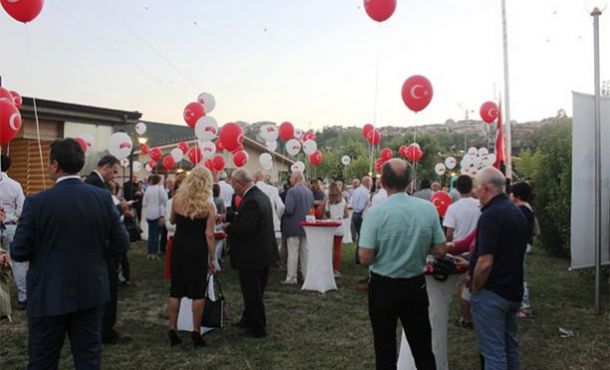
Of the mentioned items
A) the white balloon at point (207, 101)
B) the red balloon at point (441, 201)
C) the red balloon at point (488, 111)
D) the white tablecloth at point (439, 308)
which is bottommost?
the white tablecloth at point (439, 308)

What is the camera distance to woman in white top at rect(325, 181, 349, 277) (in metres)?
8.98

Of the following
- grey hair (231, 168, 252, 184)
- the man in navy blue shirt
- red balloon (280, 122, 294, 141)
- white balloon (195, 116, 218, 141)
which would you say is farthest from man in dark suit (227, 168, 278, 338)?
red balloon (280, 122, 294, 141)

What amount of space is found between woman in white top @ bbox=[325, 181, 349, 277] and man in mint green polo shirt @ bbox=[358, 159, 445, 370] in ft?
18.3

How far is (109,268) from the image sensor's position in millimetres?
5012

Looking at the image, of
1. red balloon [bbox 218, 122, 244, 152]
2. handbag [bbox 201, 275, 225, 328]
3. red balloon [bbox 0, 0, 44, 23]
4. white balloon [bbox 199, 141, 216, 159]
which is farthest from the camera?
white balloon [bbox 199, 141, 216, 159]

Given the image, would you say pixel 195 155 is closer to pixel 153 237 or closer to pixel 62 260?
pixel 153 237

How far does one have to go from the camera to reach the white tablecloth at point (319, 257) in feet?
24.8

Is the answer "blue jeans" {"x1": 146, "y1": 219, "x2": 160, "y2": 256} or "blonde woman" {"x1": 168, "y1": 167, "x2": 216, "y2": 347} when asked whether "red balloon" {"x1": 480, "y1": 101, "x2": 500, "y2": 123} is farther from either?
"blonde woman" {"x1": 168, "y1": 167, "x2": 216, "y2": 347}

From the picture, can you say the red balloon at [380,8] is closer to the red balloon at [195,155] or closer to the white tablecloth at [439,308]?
the white tablecloth at [439,308]

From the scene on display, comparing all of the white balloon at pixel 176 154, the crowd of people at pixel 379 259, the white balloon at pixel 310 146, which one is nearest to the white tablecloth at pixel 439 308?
the crowd of people at pixel 379 259

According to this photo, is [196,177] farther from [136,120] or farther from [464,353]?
[136,120]

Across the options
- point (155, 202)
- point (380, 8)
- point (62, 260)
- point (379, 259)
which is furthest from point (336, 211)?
point (62, 260)

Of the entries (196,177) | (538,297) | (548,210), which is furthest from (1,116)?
(548,210)

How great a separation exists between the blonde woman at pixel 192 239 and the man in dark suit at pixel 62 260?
1744 millimetres
